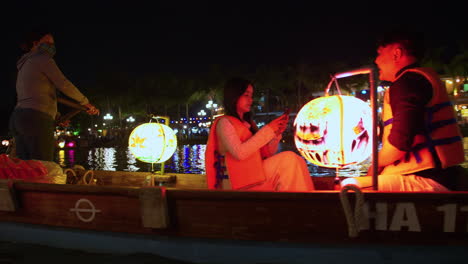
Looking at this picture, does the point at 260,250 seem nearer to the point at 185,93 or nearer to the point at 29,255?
the point at 29,255

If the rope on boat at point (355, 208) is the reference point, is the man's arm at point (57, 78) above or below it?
above

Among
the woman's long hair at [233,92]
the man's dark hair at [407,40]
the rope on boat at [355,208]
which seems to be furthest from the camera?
the woman's long hair at [233,92]

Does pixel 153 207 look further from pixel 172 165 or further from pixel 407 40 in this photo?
pixel 172 165

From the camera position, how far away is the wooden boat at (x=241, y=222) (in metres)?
2.66

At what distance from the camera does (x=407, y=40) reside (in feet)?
9.33

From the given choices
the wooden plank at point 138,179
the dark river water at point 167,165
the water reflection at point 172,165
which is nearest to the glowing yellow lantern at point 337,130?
the wooden plank at point 138,179

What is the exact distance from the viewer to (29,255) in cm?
396

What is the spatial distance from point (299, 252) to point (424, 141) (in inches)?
48.7

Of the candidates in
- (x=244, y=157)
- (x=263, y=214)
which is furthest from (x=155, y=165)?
(x=263, y=214)

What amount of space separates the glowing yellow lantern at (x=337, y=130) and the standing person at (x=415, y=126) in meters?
0.23

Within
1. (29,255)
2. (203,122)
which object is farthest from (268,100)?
(29,255)

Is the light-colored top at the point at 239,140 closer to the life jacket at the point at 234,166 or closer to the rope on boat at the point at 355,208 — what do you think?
the life jacket at the point at 234,166

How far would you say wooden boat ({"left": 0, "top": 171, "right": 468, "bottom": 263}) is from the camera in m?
2.66

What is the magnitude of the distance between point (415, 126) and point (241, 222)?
4.84 ft
